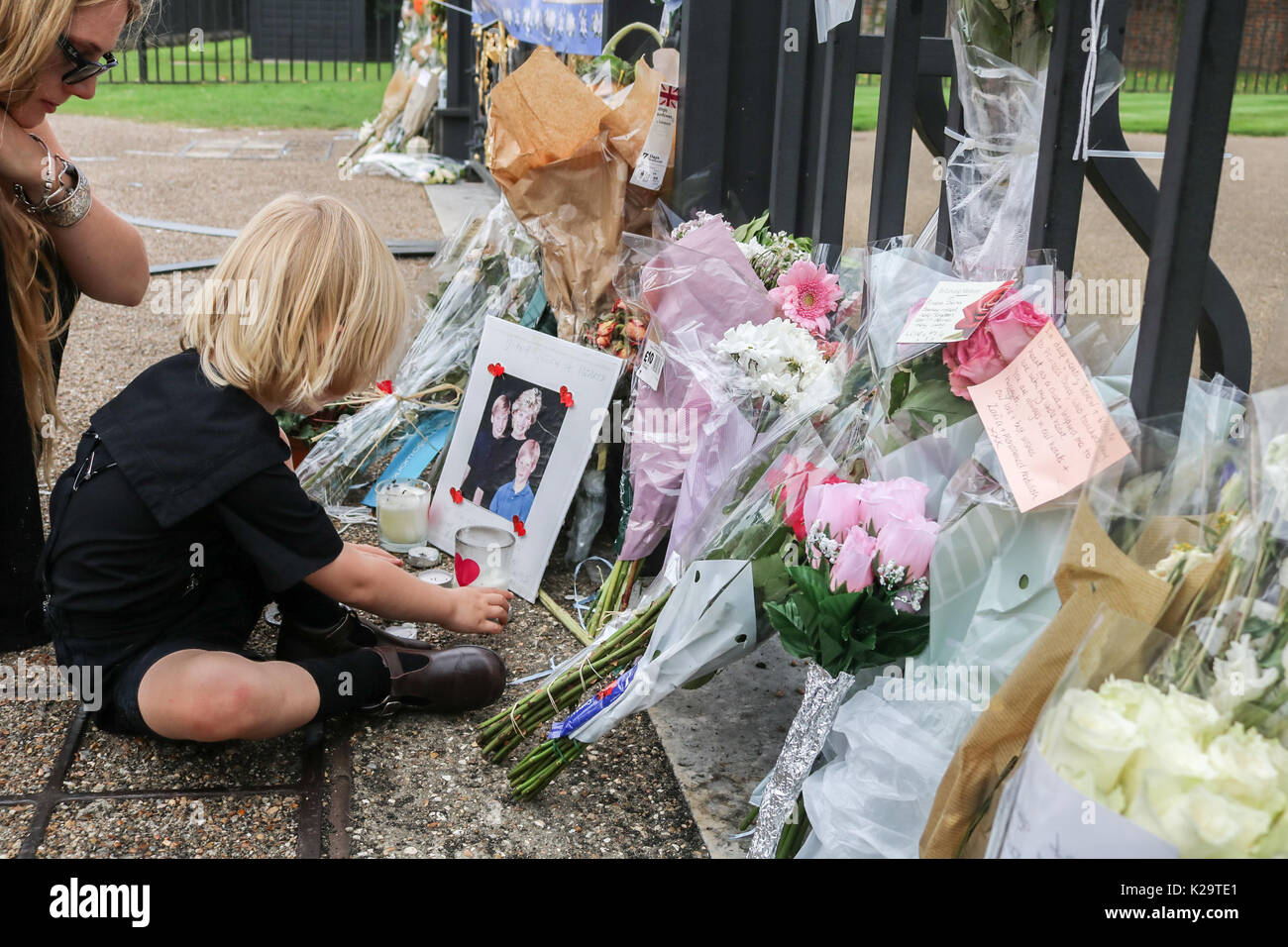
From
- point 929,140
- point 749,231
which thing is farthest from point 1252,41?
point 749,231

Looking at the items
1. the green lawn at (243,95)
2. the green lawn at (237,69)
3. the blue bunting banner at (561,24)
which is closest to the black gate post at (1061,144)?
the blue bunting banner at (561,24)

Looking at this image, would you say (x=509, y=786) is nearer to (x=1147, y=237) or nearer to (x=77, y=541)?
(x=77, y=541)

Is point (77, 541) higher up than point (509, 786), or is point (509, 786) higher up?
point (77, 541)

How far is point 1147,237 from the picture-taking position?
2203 mm

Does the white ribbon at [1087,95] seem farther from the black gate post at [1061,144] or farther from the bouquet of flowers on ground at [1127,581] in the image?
the bouquet of flowers on ground at [1127,581]

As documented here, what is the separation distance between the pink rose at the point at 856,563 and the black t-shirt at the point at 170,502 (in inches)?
37.2

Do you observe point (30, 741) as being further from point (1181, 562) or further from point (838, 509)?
point (1181, 562)

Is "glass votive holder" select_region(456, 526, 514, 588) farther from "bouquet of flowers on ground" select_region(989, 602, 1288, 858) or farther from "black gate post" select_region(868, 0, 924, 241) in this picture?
→ "bouquet of flowers on ground" select_region(989, 602, 1288, 858)

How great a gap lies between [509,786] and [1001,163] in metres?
1.39

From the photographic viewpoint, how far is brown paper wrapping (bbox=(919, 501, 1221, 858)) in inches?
48.4

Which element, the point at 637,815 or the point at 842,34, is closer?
the point at 637,815

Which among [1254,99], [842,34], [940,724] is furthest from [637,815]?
[1254,99]

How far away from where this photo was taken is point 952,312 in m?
1.81

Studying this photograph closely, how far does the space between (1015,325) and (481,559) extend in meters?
1.39
